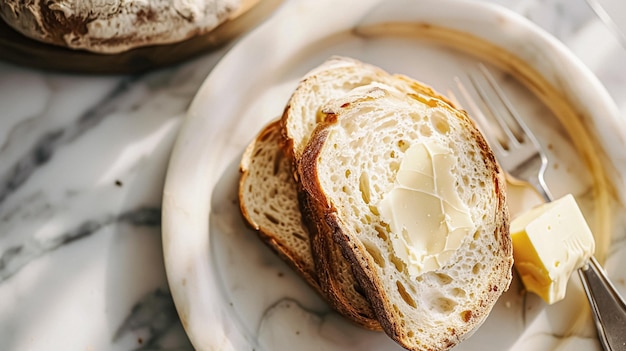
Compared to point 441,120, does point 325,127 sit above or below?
above

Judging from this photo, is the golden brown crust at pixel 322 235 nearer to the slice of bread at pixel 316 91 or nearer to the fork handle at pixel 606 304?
the slice of bread at pixel 316 91

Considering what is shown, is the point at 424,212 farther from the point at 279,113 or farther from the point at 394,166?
the point at 279,113

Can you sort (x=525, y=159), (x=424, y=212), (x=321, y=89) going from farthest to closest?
(x=525, y=159), (x=321, y=89), (x=424, y=212)

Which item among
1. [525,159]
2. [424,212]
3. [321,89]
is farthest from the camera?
[525,159]

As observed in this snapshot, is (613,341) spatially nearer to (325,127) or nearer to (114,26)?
(325,127)

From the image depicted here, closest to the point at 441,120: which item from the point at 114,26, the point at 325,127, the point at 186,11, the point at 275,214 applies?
the point at 325,127

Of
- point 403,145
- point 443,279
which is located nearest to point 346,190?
point 403,145

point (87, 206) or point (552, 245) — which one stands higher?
point (87, 206)

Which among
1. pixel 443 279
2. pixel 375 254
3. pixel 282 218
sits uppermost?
pixel 282 218

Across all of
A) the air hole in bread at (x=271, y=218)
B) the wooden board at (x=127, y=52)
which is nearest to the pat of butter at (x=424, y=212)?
the air hole in bread at (x=271, y=218)
